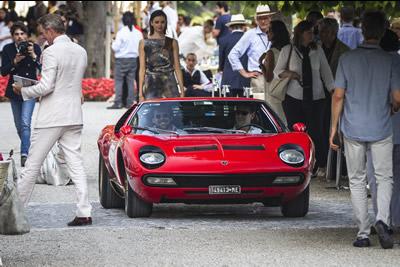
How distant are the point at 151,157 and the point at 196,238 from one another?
1.17 metres

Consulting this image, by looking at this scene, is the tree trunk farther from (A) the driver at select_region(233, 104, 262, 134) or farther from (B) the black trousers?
(A) the driver at select_region(233, 104, 262, 134)

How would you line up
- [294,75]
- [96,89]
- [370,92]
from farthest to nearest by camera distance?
[96,89] < [294,75] < [370,92]

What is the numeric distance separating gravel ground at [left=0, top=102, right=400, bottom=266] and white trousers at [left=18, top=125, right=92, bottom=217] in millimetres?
299

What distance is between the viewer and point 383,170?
315 inches

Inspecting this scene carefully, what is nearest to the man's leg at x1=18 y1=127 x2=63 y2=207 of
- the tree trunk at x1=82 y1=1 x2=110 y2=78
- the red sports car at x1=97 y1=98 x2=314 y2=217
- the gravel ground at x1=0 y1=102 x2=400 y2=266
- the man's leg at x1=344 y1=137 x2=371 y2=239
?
the gravel ground at x1=0 y1=102 x2=400 y2=266

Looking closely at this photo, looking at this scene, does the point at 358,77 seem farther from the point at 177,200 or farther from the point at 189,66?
the point at 189,66

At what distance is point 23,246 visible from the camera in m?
7.99

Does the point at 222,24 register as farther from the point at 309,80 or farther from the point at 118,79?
the point at 309,80

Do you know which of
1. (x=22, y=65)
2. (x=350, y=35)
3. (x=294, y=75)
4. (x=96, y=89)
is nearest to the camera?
(x=294, y=75)

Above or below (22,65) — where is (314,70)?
above

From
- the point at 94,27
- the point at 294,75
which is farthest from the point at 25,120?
the point at 94,27

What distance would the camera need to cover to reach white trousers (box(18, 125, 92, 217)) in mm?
9117

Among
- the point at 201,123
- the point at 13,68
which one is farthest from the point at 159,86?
the point at 201,123

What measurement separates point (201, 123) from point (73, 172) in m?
1.53
